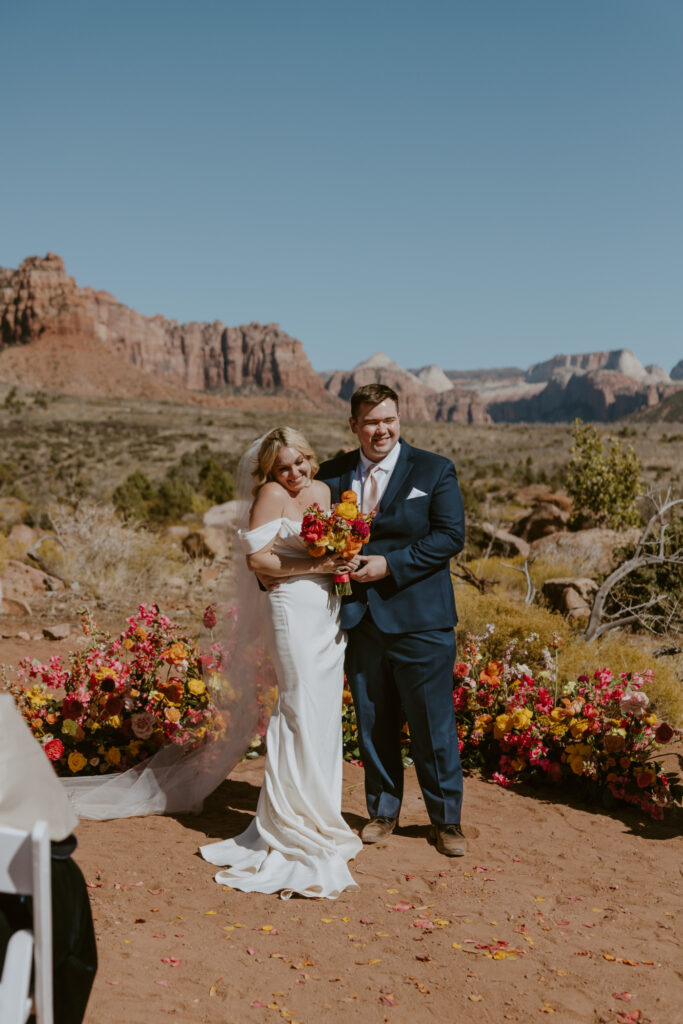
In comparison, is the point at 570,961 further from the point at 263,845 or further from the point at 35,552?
the point at 35,552

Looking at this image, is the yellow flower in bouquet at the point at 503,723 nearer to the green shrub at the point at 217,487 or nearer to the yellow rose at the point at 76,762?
the yellow rose at the point at 76,762

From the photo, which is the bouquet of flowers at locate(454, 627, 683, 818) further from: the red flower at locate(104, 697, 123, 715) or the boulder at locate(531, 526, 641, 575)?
→ the boulder at locate(531, 526, 641, 575)

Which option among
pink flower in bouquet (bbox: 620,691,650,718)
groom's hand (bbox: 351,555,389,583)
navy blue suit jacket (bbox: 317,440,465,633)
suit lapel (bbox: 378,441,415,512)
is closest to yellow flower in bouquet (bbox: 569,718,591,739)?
pink flower in bouquet (bbox: 620,691,650,718)

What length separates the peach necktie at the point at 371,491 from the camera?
4305 mm

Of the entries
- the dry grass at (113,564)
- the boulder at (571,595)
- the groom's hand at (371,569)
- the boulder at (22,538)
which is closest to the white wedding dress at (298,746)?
the groom's hand at (371,569)

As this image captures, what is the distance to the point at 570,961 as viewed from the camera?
10.7 ft

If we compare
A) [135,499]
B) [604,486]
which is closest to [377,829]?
[604,486]

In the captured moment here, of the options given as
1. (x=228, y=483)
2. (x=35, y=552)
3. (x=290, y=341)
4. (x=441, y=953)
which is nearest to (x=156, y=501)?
(x=228, y=483)

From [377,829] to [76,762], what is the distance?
1.78 meters

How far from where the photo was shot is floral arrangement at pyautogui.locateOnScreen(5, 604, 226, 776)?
192 inches

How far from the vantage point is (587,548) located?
11.7 metres

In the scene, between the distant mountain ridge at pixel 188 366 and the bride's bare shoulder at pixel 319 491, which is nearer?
the bride's bare shoulder at pixel 319 491

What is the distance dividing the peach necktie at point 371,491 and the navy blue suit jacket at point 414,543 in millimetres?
45

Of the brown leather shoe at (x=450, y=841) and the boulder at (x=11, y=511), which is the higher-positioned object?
→ the boulder at (x=11, y=511)
